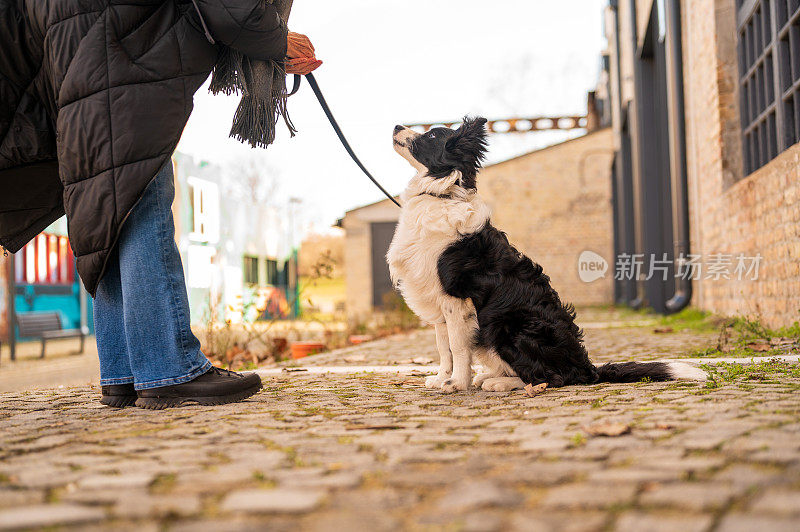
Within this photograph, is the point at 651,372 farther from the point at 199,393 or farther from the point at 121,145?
the point at 121,145

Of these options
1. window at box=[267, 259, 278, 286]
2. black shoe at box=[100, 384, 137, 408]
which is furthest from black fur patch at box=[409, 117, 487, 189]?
window at box=[267, 259, 278, 286]

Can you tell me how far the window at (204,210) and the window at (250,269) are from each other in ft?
11.3

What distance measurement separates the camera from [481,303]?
3631 millimetres

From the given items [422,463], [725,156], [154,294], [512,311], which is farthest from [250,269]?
[422,463]

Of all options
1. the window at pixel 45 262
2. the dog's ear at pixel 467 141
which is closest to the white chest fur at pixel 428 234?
the dog's ear at pixel 467 141

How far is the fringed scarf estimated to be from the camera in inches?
133

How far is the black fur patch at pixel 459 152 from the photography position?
12.9 ft

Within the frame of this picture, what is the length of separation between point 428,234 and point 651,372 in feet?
4.51

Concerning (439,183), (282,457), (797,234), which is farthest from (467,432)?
(797,234)

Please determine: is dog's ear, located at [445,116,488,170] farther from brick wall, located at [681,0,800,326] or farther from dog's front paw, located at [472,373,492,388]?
brick wall, located at [681,0,800,326]

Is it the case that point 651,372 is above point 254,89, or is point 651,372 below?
below

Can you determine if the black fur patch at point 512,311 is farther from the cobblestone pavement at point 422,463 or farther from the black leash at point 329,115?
the black leash at point 329,115

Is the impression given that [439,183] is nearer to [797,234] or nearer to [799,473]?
[799,473]

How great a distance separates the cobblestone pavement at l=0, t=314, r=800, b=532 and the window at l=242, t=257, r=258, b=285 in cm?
2322
